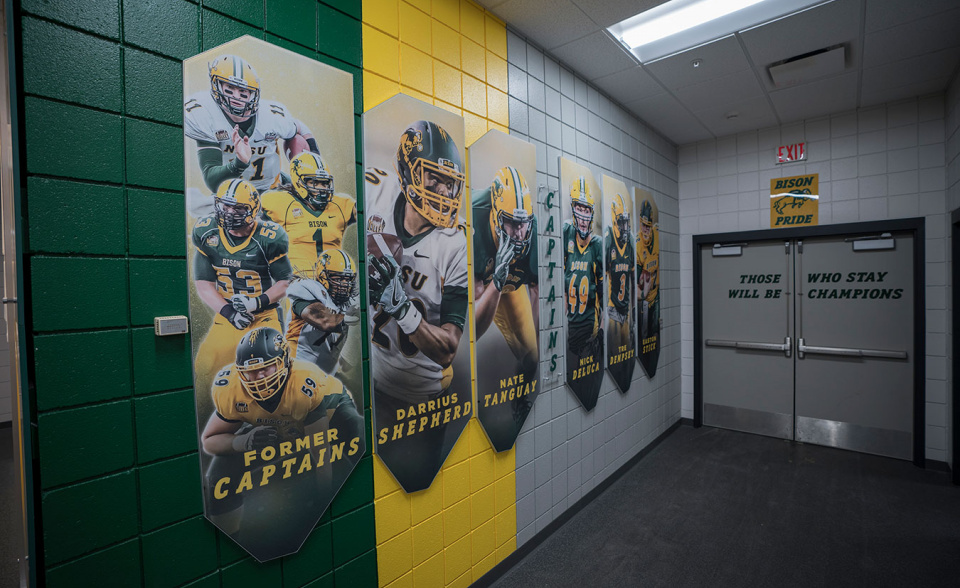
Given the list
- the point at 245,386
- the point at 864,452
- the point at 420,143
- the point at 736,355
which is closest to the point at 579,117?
the point at 420,143

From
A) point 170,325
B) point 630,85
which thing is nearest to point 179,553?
point 170,325

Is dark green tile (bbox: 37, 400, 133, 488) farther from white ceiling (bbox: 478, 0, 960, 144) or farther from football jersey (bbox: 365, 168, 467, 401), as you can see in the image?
white ceiling (bbox: 478, 0, 960, 144)

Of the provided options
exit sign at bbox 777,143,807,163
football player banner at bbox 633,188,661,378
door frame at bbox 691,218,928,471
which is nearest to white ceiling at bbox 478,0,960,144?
exit sign at bbox 777,143,807,163

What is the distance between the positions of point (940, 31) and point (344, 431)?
382 centimetres

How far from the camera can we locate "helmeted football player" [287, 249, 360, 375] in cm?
148

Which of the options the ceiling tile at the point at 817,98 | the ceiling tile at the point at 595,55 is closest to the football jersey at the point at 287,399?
the ceiling tile at the point at 595,55

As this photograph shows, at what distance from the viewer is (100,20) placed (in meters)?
1.11

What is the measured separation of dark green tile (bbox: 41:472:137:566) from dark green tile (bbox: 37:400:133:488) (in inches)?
1.3

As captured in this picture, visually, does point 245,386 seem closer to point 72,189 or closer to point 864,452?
point 72,189

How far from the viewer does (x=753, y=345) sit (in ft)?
14.0

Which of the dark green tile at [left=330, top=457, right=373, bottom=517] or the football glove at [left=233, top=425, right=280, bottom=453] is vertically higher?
the football glove at [left=233, top=425, right=280, bottom=453]

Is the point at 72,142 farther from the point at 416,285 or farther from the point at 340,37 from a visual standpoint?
the point at 416,285

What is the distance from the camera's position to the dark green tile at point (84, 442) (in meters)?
1.04

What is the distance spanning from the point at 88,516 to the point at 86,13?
1.24m
